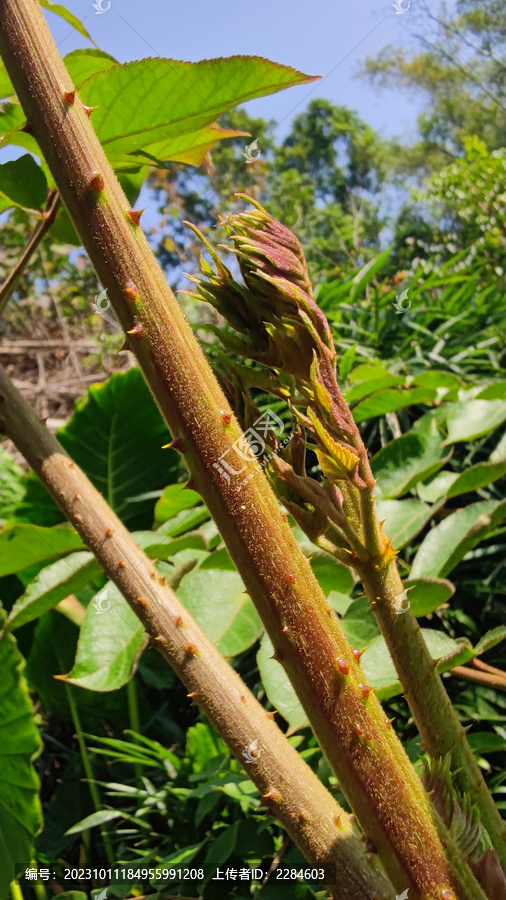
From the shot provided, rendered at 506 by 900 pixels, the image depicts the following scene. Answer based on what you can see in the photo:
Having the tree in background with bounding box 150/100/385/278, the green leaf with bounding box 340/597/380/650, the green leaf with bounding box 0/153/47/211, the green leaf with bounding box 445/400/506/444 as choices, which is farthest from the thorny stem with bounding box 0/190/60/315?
the tree in background with bounding box 150/100/385/278

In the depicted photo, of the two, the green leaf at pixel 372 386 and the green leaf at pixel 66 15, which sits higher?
the green leaf at pixel 66 15

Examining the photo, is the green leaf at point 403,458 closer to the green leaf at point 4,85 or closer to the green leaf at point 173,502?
the green leaf at point 173,502

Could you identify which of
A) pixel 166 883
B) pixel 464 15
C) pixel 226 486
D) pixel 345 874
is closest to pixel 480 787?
pixel 345 874

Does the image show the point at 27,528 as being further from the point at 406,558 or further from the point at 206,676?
the point at 406,558

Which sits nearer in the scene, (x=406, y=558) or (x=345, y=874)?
(x=345, y=874)

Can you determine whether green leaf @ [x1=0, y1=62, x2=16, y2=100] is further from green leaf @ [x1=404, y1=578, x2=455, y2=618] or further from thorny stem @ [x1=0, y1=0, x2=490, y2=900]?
green leaf @ [x1=404, y1=578, x2=455, y2=618]

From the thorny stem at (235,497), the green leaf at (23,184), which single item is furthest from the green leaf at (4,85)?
the thorny stem at (235,497)
